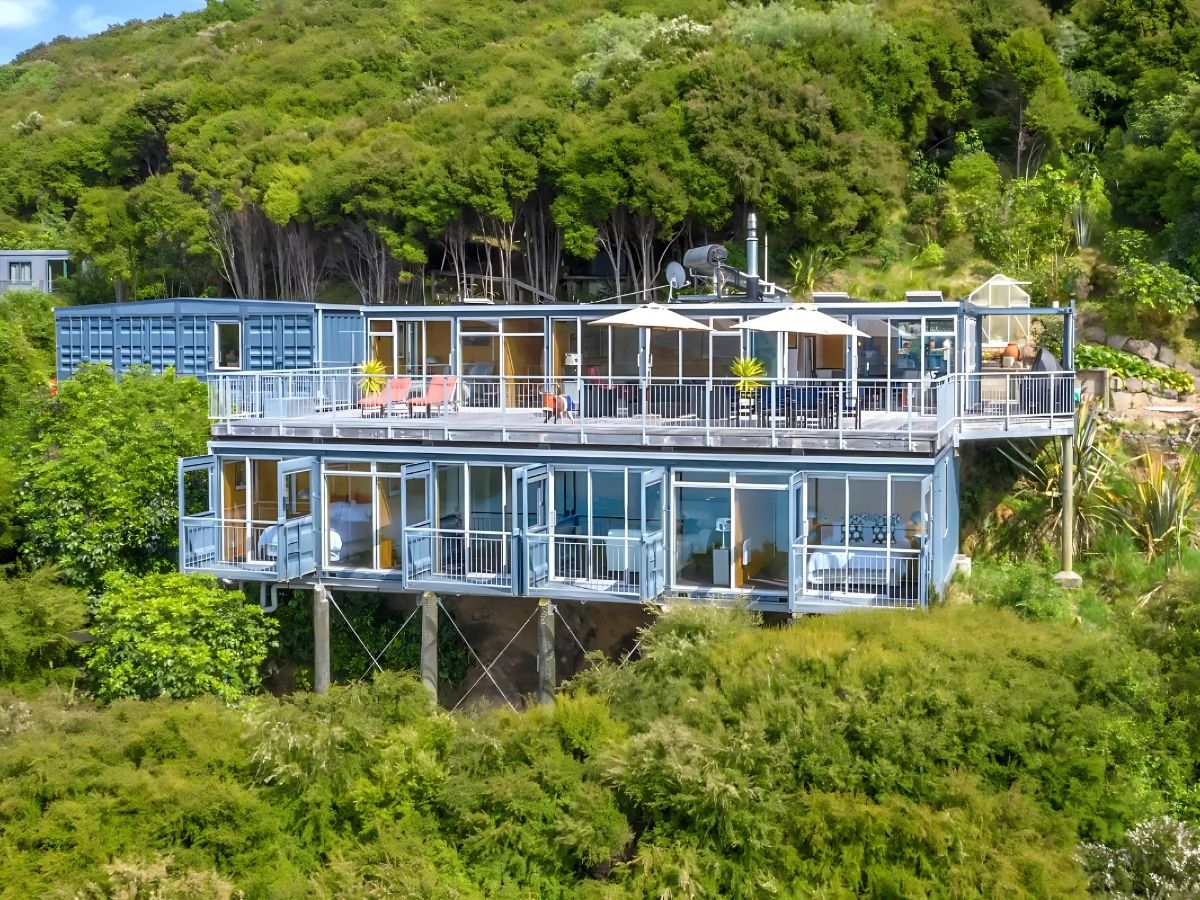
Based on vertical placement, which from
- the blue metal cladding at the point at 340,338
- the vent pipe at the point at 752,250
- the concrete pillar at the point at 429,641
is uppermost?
the vent pipe at the point at 752,250

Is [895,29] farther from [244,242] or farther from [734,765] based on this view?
[734,765]

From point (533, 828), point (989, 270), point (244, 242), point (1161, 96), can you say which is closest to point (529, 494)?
point (533, 828)

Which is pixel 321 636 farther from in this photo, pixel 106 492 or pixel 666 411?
A: pixel 666 411

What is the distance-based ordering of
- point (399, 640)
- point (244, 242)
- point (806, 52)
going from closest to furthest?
1. point (399, 640)
2. point (806, 52)
3. point (244, 242)

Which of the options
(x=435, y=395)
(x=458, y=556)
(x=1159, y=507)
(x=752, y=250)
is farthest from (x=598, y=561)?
(x=1159, y=507)

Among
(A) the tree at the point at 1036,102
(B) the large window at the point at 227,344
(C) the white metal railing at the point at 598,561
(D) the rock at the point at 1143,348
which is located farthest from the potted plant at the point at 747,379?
(A) the tree at the point at 1036,102

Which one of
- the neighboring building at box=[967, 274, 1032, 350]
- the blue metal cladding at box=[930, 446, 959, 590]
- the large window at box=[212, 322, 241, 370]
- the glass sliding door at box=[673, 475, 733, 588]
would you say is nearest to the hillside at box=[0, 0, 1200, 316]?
the neighboring building at box=[967, 274, 1032, 350]

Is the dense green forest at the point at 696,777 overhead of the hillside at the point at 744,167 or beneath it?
beneath

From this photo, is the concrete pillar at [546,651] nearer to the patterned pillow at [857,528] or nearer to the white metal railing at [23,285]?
the patterned pillow at [857,528]
